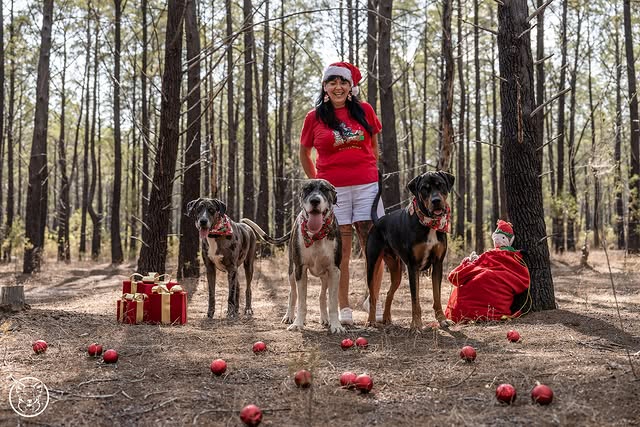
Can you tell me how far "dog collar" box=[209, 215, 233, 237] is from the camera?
641 centimetres

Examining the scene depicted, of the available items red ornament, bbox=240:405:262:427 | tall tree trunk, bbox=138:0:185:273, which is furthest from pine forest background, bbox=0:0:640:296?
red ornament, bbox=240:405:262:427

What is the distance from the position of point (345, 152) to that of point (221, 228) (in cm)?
180

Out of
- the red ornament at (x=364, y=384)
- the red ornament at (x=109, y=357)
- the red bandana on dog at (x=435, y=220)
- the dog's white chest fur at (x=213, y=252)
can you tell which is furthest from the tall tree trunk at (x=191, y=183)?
the red ornament at (x=364, y=384)

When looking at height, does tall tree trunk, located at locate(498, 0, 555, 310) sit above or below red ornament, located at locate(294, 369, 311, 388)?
above

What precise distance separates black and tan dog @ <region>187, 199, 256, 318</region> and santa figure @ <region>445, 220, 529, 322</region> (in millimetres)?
2600

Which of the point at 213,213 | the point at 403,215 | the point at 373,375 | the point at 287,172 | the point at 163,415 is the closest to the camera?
the point at 163,415

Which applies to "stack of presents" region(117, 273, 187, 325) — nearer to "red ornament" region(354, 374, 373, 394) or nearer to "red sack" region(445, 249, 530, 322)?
"red sack" region(445, 249, 530, 322)

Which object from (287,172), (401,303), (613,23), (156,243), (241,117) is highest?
(613,23)

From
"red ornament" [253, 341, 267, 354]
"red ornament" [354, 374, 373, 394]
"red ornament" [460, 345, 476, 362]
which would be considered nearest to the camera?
"red ornament" [354, 374, 373, 394]

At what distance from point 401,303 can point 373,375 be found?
4.68 meters

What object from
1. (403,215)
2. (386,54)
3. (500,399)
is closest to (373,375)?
(500,399)

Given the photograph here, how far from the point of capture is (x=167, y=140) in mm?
7402

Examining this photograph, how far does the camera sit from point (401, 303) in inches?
313

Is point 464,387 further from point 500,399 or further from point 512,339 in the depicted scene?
point 512,339
